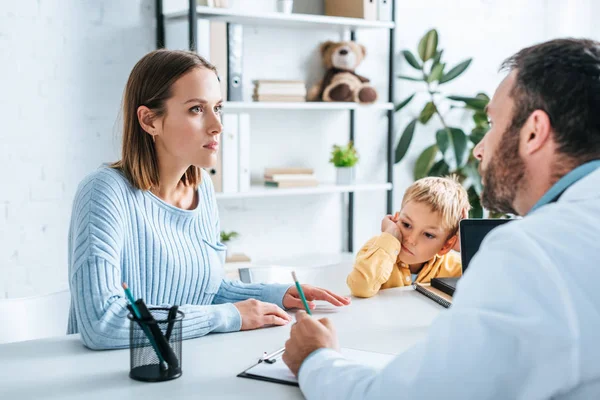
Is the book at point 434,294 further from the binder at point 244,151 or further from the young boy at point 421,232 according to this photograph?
the binder at point 244,151

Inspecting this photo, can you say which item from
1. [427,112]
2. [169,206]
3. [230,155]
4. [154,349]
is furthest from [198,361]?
[427,112]

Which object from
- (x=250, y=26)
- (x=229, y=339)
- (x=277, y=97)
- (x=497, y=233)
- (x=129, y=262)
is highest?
(x=250, y=26)

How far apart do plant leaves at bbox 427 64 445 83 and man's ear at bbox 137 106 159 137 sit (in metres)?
2.33

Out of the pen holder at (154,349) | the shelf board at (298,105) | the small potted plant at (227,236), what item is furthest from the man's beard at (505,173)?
the small potted plant at (227,236)

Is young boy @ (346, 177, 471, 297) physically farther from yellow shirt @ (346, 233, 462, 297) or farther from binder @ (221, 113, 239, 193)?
binder @ (221, 113, 239, 193)

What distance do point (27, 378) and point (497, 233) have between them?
82cm

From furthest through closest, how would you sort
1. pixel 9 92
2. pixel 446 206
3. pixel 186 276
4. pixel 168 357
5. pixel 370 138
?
1. pixel 370 138
2. pixel 9 92
3. pixel 446 206
4. pixel 186 276
5. pixel 168 357

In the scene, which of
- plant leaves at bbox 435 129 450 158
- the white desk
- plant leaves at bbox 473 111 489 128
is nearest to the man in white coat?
the white desk

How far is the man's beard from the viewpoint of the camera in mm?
1022

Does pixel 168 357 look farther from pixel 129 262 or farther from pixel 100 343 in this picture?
pixel 129 262

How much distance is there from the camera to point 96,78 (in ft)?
10.0

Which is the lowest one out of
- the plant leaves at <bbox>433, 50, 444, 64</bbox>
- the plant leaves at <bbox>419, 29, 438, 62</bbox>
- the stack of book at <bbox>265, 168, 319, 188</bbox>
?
the stack of book at <bbox>265, 168, 319, 188</bbox>

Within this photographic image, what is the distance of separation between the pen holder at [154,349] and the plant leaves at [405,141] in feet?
8.85

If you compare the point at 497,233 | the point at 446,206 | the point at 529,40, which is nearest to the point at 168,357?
the point at 497,233
